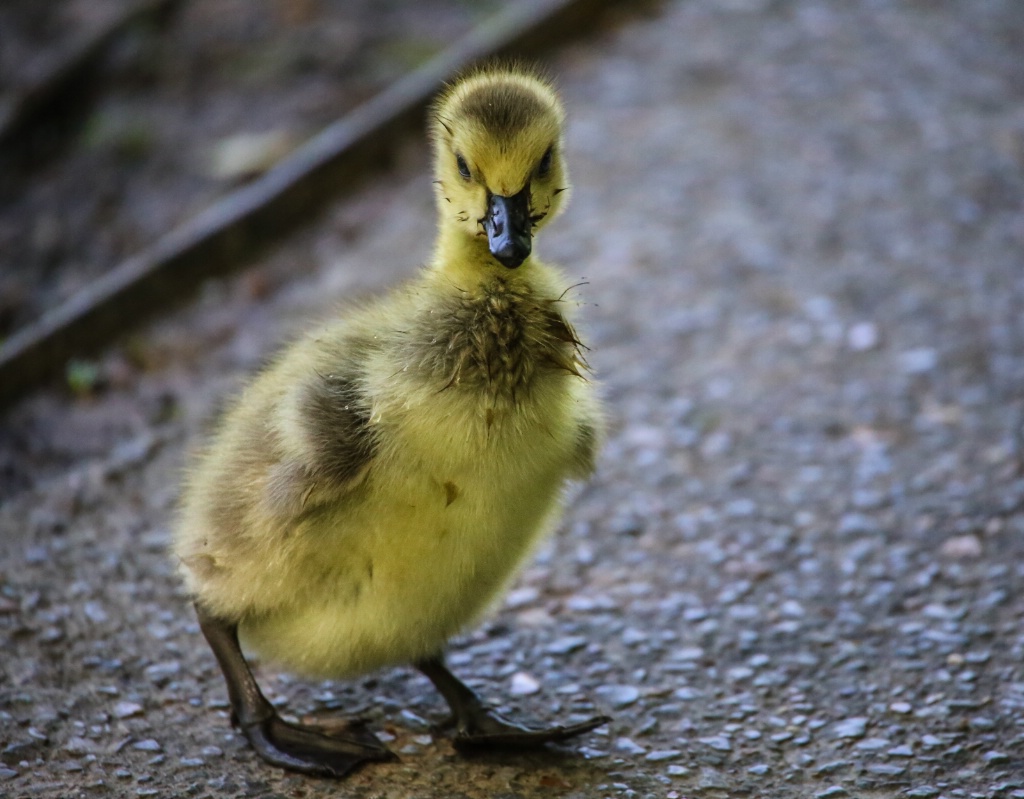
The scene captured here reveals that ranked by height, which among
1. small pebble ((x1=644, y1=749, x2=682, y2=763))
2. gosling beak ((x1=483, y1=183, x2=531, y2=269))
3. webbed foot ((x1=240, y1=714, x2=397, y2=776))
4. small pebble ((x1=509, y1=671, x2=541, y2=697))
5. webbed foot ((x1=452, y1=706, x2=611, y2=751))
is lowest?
small pebble ((x1=509, y1=671, x2=541, y2=697))

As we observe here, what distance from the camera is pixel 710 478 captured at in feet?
10.5

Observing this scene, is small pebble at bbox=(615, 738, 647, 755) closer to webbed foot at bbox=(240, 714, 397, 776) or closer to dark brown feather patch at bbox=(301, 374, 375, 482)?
webbed foot at bbox=(240, 714, 397, 776)

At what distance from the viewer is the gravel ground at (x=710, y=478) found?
2.29 metres

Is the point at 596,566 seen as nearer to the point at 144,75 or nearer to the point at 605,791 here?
the point at 605,791

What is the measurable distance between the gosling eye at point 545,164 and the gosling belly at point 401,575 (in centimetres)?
51

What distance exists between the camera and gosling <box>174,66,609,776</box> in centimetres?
200

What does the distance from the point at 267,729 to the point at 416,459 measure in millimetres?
606

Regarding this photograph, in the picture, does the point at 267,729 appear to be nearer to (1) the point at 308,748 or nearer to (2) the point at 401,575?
(1) the point at 308,748

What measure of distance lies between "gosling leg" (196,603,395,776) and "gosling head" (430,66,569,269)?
2.64ft

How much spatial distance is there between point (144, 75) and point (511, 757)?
404cm

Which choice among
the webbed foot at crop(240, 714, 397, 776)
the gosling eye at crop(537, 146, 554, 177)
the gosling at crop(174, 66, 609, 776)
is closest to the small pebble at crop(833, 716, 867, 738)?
the gosling at crop(174, 66, 609, 776)

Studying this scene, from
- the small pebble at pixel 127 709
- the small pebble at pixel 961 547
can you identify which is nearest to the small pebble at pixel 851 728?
the small pebble at pixel 961 547

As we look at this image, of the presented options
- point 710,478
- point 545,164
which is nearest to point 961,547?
point 710,478

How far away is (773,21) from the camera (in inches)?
218
